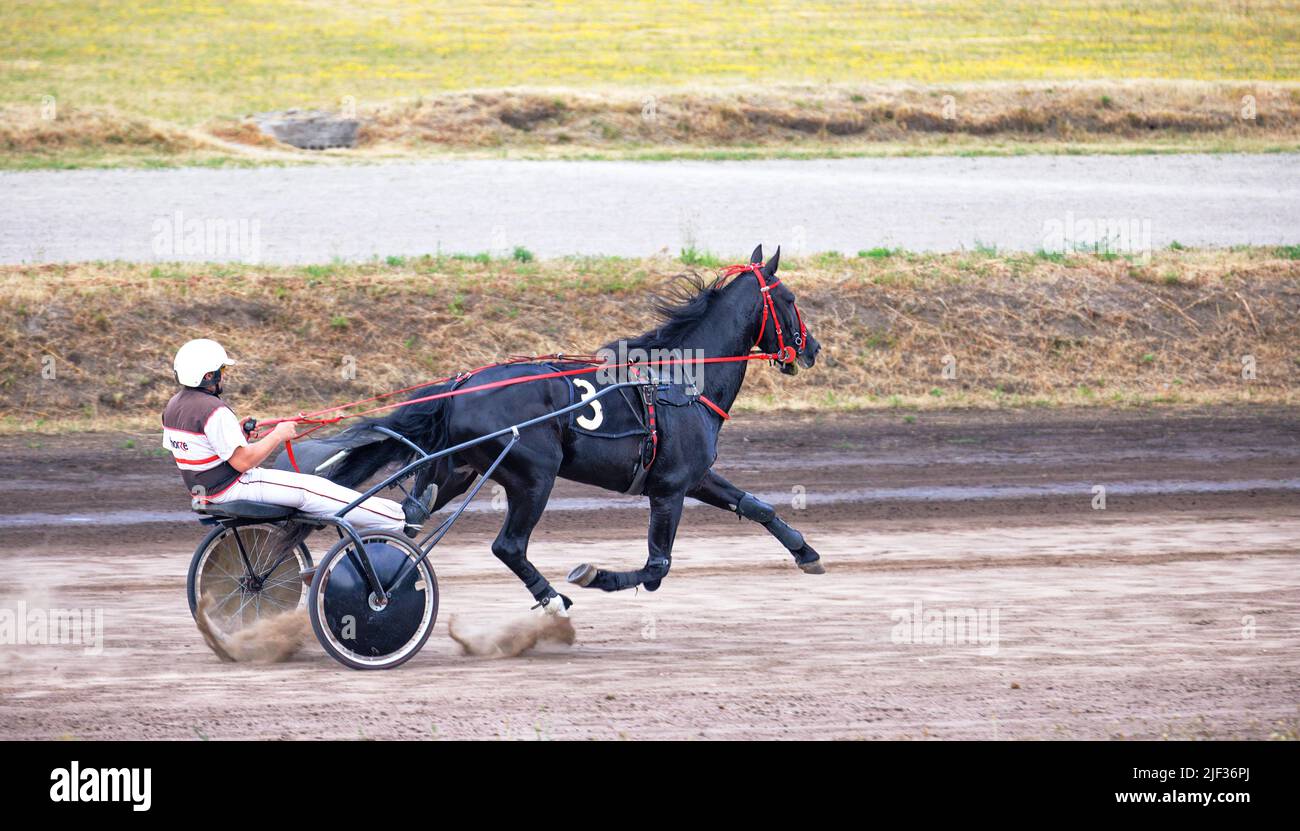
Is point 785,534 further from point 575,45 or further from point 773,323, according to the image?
point 575,45

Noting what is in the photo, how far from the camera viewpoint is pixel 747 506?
7.90 metres

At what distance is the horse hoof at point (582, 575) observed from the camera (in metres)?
7.03

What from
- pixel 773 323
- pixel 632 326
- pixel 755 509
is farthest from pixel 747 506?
pixel 632 326

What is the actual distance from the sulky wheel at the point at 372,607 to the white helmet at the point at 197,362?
0.95 meters

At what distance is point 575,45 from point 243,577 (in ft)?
98.4

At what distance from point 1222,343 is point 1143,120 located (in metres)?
14.0

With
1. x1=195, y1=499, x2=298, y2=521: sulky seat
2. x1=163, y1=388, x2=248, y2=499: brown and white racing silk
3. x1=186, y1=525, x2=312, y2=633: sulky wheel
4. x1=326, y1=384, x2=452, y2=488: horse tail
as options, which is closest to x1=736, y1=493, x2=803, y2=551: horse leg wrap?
x1=326, y1=384, x2=452, y2=488: horse tail

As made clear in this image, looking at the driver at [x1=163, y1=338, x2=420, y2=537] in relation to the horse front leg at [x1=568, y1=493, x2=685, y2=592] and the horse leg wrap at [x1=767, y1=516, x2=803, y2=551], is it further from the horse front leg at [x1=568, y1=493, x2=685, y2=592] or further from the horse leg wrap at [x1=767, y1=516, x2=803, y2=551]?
the horse leg wrap at [x1=767, y1=516, x2=803, y2=551]

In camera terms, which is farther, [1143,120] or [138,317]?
[1143,120]

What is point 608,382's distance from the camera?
7.53 meters

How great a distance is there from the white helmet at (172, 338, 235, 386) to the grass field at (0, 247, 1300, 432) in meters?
6.87

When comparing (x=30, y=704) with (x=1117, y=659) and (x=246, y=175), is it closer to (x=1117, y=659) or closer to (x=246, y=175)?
(x=1117, y=659)

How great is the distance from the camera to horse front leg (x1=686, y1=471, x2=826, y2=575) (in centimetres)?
790
